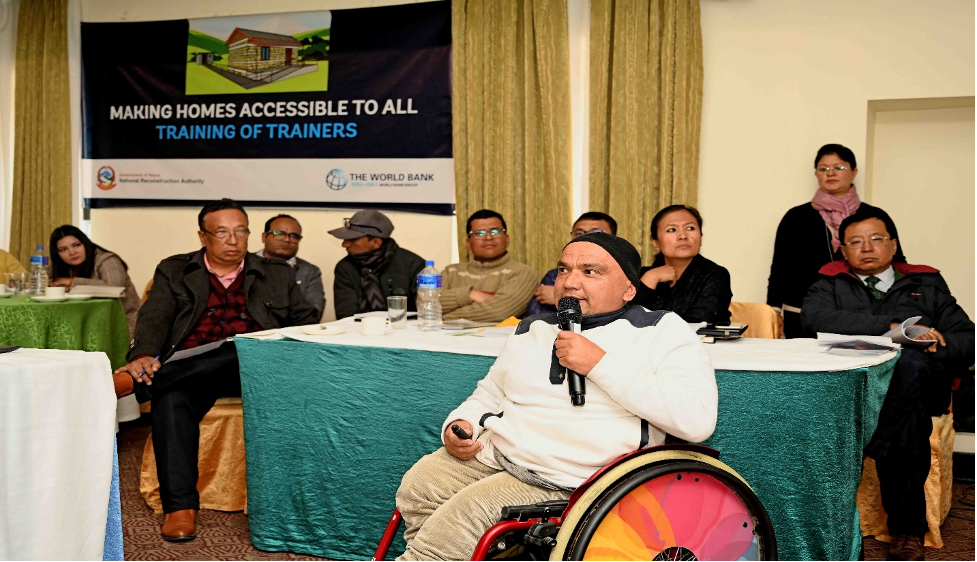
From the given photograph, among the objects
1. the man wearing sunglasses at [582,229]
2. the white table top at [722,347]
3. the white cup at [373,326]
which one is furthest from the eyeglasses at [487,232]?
the white cup at [373,326]

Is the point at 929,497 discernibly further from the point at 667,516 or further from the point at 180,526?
the point at 180,526

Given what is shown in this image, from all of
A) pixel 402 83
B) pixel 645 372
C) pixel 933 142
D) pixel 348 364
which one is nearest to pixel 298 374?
pixel 348 364

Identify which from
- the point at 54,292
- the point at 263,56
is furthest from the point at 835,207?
the point at 54,292

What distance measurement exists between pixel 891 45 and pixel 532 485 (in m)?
3.67

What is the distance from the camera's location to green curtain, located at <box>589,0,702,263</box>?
4727 millimetres

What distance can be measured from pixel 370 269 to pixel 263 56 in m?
2.08

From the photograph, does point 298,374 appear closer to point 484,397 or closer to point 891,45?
point 484,397

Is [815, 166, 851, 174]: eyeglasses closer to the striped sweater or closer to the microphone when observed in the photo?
the striped sweater

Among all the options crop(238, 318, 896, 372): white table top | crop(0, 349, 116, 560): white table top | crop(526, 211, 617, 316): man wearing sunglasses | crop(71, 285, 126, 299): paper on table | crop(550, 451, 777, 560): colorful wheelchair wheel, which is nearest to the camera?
crop(550, 451, 777, 560): colorful wheelchair wheel

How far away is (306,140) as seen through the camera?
561 cm

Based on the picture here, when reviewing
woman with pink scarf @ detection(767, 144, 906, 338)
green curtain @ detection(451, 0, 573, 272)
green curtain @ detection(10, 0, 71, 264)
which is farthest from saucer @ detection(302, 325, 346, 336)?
green curtain @ detection(10, 0, 71, 264)

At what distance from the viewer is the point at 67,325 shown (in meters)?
3.83

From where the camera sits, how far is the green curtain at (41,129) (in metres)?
6.09

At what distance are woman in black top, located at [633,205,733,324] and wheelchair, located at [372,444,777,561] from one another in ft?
4.46
